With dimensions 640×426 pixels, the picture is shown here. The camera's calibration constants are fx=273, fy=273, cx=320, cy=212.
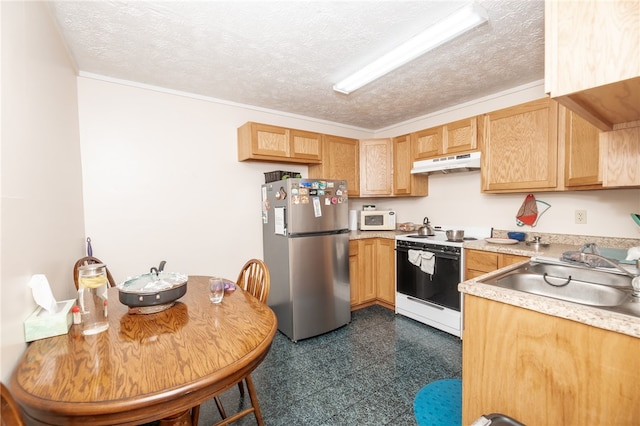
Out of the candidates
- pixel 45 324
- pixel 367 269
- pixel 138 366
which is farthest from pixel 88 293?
pixel 367 269

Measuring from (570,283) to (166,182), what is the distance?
3.11 meters

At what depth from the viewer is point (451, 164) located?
2.96 metres

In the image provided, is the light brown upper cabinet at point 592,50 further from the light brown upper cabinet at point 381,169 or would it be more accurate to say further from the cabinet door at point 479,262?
the light brown upper cabinet at point 381,169

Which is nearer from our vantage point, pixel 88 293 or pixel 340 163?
pixel 88 293

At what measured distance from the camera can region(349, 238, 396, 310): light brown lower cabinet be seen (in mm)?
3309

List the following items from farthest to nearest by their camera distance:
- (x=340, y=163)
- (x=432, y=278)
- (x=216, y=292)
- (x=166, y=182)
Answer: (x=340, y=163) → (x=432, y=278) → (x=166, y=182) → (x=216, y=292)

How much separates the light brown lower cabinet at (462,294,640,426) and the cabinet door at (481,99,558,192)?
183 centimetres

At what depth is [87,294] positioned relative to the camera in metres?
1.32

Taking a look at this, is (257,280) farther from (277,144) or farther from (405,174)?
(405,174)

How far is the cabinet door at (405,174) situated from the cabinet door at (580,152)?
150cm

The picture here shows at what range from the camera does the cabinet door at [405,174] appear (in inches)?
137

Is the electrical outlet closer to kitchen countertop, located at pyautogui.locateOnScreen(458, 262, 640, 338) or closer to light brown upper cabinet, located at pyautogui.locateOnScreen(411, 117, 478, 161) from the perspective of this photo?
light brown upper cabinet, located at pyautogui.locateOnScreen(411, 117, 478, 161)

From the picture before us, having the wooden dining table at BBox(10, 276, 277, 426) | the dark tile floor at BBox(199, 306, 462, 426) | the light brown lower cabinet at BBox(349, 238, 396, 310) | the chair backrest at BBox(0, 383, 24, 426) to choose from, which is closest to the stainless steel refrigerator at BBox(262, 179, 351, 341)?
the dark tile floor at BBox(199, 306, 462, 426)

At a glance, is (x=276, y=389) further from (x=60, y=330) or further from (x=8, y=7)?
(x=8, y=7)
